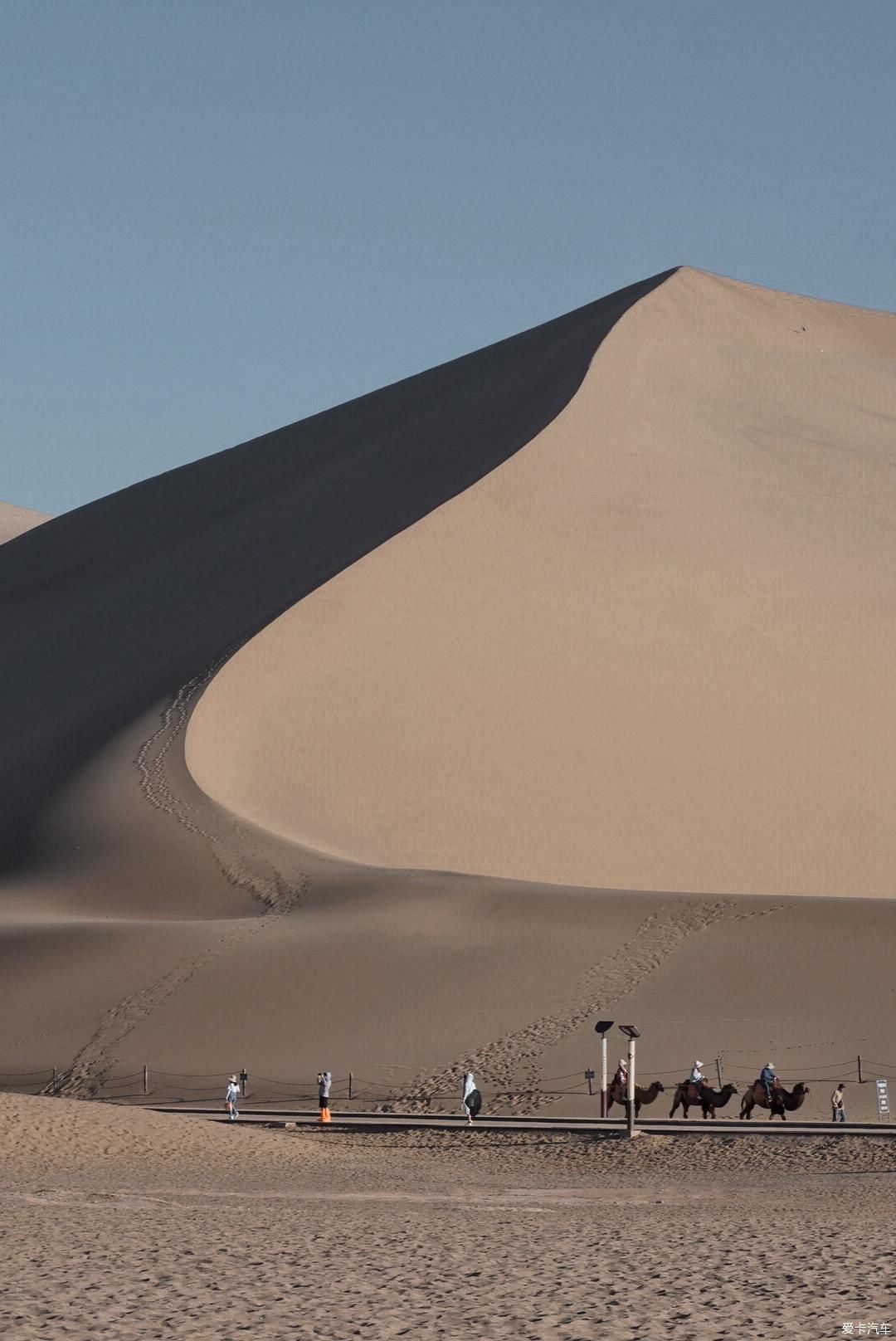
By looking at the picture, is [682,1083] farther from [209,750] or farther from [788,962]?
[209,750]

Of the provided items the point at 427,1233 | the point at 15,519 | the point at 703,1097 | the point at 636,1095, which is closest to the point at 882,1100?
the point at 703,1097

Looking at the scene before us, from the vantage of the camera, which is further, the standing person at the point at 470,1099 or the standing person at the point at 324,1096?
the standing person at the point at 324,1096

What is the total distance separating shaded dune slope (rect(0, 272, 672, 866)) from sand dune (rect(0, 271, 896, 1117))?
0.50ft

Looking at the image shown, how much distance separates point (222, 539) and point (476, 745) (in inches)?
570

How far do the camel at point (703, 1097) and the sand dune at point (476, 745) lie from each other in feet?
4.19

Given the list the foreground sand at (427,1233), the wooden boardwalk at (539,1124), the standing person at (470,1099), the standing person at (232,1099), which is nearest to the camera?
the foreground sand at (427,1233)

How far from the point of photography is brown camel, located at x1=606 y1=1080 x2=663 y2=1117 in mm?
18938

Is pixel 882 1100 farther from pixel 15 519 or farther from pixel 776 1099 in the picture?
pixel 15 519

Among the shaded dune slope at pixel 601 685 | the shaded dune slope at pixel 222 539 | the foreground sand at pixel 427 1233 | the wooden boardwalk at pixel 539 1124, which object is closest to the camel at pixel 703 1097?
the wooden boardwalk at pixel 539 1124

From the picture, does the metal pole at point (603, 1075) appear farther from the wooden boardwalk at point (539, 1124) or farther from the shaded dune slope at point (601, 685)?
the shaded dune slope at point (601, 685)

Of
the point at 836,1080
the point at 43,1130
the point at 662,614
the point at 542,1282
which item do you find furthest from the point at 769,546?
the point at 542,1282

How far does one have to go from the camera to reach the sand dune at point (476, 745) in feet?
72.2

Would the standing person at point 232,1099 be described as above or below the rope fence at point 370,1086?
below

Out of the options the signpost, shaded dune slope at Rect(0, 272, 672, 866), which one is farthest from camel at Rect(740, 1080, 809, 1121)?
shaded dune slope at Rect(0, 272, 672, 866)
